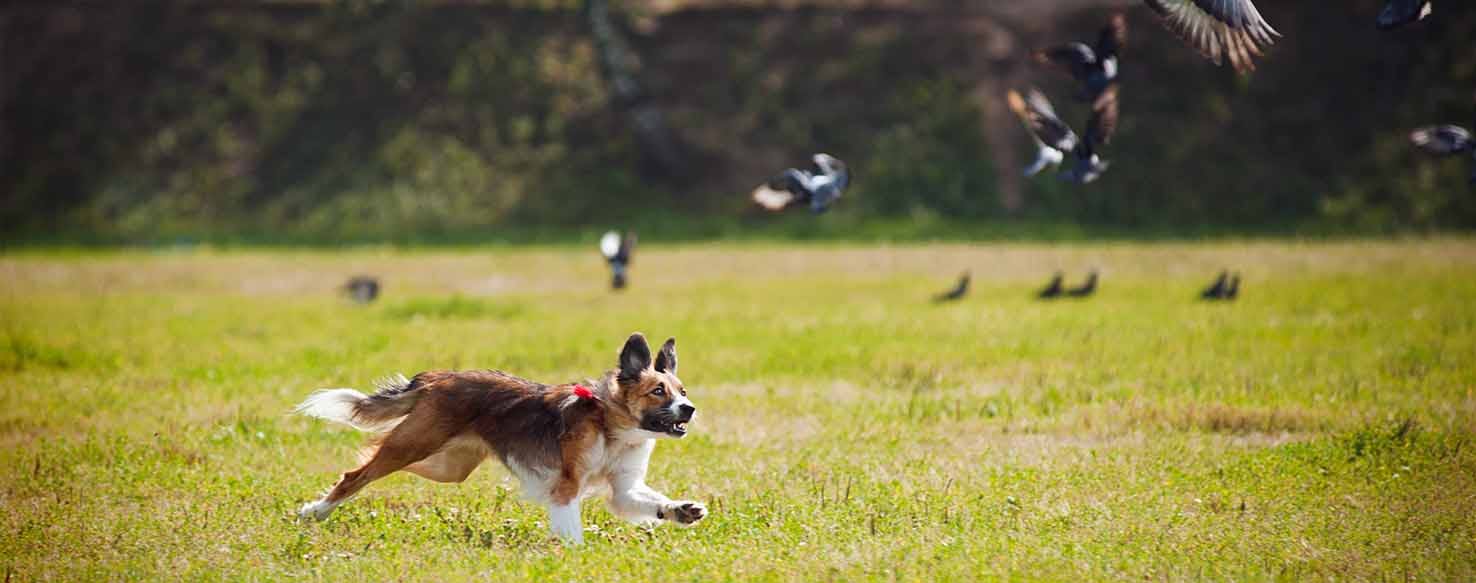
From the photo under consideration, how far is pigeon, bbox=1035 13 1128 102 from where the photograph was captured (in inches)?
472

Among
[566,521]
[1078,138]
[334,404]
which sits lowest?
[566,521]

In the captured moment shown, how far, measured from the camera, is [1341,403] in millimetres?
12273

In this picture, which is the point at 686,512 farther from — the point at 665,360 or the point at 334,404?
the point at 334,404

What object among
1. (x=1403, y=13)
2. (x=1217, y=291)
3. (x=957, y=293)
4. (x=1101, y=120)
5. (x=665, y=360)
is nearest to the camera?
(x=665, y=360)

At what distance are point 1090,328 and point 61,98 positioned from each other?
1172 inches

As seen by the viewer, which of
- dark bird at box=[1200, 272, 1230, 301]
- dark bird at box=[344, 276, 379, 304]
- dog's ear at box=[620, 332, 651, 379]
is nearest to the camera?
dog's ear at box=[620, 332, 651, 379]

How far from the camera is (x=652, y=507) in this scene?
8.31m

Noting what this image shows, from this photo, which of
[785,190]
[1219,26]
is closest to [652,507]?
[785,190]

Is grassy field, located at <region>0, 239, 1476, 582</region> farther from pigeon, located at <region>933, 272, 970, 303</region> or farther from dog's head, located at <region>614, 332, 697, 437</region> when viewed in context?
dog's head, located at <region>614, 332, 697, 437</region>

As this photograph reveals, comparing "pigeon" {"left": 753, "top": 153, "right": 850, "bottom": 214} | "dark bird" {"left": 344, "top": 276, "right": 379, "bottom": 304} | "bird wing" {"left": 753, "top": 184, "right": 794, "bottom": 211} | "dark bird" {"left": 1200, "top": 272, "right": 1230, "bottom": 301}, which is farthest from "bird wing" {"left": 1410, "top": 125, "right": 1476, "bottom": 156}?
"dark bird" {"left": 344, "top": 276, "right": 379, "bottom": 304}

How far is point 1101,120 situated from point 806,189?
2395 mm

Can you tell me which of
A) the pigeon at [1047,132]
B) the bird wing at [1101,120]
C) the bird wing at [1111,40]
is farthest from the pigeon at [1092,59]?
the pigeon at [1047,132]

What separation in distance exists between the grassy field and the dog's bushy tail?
0.58 metres

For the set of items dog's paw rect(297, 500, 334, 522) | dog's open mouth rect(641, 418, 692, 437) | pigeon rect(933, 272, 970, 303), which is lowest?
pigeon rect(933, 272, 970, 303)
